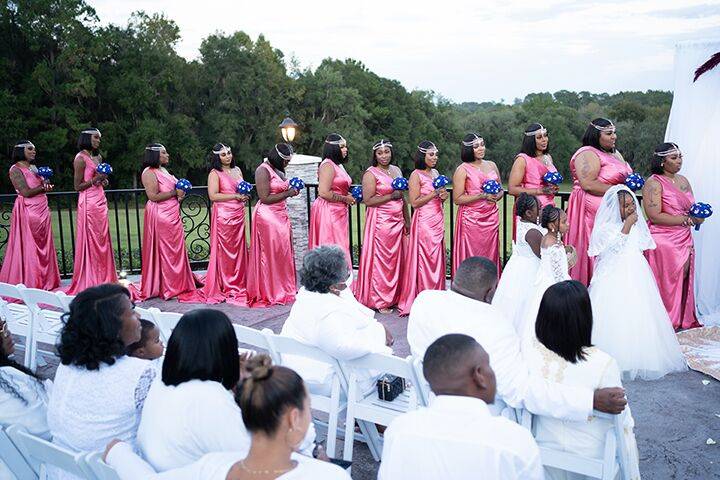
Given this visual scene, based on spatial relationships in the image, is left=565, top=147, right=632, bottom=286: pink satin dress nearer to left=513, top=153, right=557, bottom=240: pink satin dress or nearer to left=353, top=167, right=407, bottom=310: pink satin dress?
left=513, top=153, right=557, bottom=240: pink satin dress

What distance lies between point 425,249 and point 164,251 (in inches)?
131

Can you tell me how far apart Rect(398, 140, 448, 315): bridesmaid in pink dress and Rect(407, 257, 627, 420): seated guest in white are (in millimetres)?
3775

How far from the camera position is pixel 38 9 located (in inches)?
1101

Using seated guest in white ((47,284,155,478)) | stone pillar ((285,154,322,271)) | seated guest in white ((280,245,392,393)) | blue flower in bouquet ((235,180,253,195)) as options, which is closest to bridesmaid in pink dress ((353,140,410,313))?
blue flower in bouquet ((235,180,253,195))

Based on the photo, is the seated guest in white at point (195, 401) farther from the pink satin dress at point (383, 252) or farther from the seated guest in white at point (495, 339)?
the pink satin dress at point (383, 252)

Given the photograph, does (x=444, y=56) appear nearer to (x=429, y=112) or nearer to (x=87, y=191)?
(x=429, y=112)

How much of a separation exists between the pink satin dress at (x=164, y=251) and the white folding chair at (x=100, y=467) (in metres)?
5.90

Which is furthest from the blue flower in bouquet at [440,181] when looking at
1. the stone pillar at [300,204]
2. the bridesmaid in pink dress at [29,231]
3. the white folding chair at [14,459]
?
the white folding chair at [14,459]

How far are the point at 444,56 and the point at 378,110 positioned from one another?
472 cm

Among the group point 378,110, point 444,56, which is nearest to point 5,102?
point 378,110

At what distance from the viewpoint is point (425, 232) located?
733cm

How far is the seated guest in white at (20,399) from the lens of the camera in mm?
3029

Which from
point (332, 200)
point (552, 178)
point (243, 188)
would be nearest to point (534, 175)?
point (552, 178)

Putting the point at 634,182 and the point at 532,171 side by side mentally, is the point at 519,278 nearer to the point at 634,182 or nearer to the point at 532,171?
the point at 634,182
